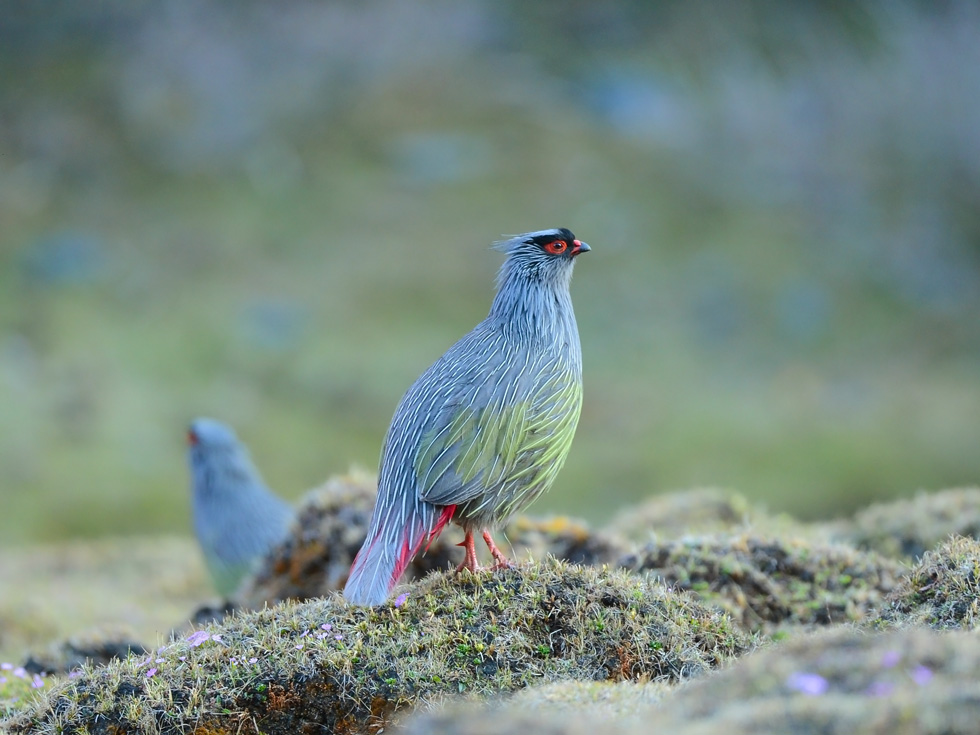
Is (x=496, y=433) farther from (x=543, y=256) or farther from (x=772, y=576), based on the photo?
(x=772, y=576)

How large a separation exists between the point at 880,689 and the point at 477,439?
3111mm

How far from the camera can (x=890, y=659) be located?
408 cm

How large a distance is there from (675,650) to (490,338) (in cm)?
239

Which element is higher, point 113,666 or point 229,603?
point 229,603

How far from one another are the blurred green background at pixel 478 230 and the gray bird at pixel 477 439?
17754 millimetres

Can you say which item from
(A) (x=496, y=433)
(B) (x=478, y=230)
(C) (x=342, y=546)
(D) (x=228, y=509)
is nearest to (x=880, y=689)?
(A) (x=496, y=433)

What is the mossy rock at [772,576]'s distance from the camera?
25.2 ft

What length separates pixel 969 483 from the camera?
86.2ft

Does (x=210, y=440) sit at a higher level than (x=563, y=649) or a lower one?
higher

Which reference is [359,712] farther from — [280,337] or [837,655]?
[280,337]

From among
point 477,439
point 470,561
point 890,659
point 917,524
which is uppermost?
point 917,524

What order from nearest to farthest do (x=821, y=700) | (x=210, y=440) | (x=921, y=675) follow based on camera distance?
(x=821, y=700) < (x=921, y=675) < (x=210, y=440)

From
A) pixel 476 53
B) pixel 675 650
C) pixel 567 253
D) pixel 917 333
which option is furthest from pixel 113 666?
pixel 476 53

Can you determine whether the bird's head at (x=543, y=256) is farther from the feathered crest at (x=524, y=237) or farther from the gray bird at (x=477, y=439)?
the gray bird at (x=477, y=439)
